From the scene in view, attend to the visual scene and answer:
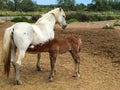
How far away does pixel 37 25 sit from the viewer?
9.07 meters

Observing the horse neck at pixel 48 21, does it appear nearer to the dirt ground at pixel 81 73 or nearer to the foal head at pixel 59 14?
the foal head at pixel 59 14

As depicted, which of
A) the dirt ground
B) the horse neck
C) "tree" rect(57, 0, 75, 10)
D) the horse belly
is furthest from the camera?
"tree" rect(57, 0, 75, 10)

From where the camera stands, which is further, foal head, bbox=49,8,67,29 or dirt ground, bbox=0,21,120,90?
foal head, bbox=49,8,67,29

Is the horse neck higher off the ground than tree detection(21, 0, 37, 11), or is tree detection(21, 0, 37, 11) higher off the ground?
the horse neck

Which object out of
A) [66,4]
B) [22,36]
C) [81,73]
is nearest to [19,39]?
[22,36]

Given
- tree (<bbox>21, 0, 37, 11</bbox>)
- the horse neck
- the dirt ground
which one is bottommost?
tree (<bbox>21, 0, 37, 11</bbox>)

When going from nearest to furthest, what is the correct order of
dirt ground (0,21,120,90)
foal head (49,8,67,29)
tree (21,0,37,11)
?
dirt ground (0,21,120,90)
foal head (49,8,67,29)
tree (21,0,37,11)

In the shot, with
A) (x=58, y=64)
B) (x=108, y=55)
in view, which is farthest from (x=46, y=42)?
(x=108, y=55)

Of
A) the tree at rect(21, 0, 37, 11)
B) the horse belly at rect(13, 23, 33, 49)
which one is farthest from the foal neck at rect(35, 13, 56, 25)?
the tree at rect(21, 0, 37, 11)

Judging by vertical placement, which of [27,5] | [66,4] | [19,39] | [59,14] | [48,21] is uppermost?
[59,14]

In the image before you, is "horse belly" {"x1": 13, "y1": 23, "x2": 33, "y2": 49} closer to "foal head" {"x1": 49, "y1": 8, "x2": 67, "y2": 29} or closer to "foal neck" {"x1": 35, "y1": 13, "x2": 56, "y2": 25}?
"foal neck" {"x1": 35, "y1": 13, "x2": 56, "y2": 25}

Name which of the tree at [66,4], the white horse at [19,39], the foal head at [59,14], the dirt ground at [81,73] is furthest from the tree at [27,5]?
the white horse at [19,39]

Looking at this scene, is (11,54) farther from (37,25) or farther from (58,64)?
(58,64)

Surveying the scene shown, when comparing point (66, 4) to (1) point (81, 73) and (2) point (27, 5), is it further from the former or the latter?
(1) point (81, 73)
